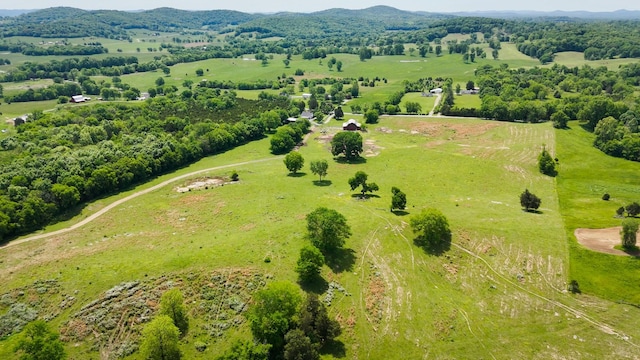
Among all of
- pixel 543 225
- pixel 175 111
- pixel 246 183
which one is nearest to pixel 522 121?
pixel 543 225

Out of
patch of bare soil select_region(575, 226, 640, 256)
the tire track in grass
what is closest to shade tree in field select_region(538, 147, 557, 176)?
patch of bare soil select_region(575, 226, 640, 256)

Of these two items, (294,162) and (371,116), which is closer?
(294,162)

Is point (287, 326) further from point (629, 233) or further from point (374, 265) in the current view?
point (629, 233)

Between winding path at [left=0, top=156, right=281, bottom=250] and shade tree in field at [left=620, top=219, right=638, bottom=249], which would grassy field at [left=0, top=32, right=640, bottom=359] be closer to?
winding path at [left=0, top=156, right=281, bottom=250]

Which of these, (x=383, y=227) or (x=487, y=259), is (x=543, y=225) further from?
(x=383, y=227)

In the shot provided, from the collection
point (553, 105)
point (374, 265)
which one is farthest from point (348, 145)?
point (553, 105)

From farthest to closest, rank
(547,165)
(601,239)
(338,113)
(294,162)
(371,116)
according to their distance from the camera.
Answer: (338,113) < (371,116) < (294,162) < (547,165) < (601,239)

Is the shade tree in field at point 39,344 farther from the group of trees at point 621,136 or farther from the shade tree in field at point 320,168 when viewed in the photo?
the group of trees at point 621,136
